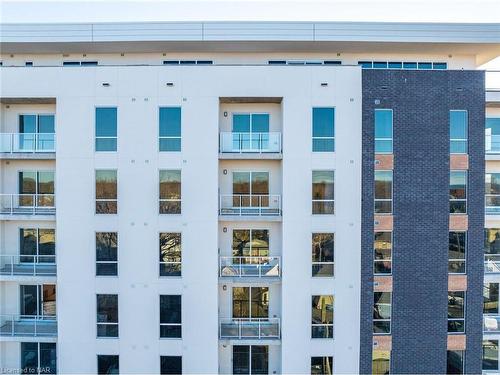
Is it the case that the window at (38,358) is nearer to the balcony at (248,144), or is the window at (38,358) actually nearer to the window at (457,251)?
the balcony at (248,144)

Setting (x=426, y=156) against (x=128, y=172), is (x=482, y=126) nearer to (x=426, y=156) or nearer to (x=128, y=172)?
(x=426, y=156)

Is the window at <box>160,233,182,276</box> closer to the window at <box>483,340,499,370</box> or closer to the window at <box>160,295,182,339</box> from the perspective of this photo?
the window at <box>160,295,182,339</box>

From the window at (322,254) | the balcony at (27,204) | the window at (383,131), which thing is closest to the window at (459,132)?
the window at (383,131)

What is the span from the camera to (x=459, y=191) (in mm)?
11203

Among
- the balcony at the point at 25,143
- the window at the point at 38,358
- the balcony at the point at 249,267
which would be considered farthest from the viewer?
the window at the point at 38,358

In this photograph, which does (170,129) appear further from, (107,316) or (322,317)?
(322,317)

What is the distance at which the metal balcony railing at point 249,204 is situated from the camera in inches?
452

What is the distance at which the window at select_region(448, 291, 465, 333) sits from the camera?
1123 cm

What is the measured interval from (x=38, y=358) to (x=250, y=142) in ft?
34.7

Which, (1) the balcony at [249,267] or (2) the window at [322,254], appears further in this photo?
(1) the balcony at [249,267]

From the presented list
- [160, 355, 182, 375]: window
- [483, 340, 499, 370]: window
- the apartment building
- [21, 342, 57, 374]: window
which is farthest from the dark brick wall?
[21, 342, 57, 374]: window

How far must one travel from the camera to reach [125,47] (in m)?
12.4

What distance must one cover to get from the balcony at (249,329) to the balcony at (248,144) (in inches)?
226

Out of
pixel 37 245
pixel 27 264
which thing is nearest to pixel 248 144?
pixel 37 245
